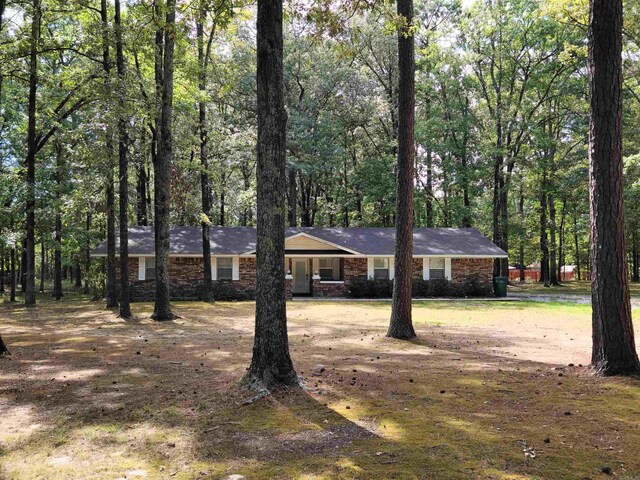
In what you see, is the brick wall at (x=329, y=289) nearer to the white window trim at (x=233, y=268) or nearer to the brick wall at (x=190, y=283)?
the brick wall at (x=190, y=283)

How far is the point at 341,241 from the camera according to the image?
25844mm

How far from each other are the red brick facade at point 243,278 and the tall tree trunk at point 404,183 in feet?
44.2

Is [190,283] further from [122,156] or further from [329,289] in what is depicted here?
[122,156]

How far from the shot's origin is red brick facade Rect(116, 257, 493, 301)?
22859mm

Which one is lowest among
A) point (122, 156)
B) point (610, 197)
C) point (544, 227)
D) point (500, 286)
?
point (500, 286)

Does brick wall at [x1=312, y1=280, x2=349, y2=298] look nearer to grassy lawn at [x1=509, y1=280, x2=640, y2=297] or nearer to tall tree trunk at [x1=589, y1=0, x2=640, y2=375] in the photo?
grassy lawn at [x1=509, y1=280, x2=640, y2=297]

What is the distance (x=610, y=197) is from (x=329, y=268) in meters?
21.1

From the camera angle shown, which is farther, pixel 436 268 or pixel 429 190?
pixel 429 190

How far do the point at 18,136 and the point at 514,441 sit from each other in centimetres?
2879

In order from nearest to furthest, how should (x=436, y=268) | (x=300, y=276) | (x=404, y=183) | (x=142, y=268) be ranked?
(x=404, y=183)
(x=142, y=268)
(x=436, y=268)
(x=300, y=276)

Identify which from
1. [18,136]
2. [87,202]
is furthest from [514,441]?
[18,136]

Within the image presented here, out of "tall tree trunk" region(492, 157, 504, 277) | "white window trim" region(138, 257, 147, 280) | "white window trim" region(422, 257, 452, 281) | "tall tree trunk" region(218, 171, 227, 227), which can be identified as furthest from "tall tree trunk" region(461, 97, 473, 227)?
"white window trim" region(138, 257, 147, 280)

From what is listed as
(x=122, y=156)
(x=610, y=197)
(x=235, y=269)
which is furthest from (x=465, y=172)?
(x=610, y=197)

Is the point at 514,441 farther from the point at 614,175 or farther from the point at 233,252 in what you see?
the point at 233,252
